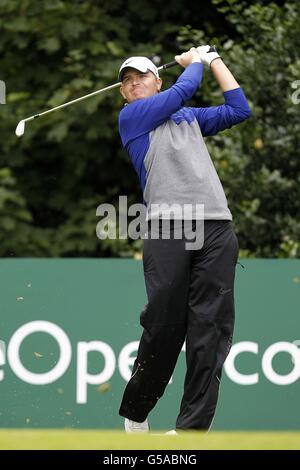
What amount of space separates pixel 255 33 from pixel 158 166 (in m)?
5.58

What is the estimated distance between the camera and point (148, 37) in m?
12.1

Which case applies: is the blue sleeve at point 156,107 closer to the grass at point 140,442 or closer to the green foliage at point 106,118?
the grass at point 140,442

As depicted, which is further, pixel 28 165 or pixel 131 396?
pixel 28 165

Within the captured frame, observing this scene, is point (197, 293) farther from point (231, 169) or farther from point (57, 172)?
point (57, 172)

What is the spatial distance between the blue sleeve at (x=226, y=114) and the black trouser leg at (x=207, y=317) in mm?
491

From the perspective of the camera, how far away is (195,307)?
532 cm

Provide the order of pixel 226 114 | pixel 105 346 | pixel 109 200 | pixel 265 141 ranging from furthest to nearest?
pixel 109 200, pixel 265 141, pixel 105 346, pixel 226 114

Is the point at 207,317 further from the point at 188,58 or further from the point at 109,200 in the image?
the point at 109,200

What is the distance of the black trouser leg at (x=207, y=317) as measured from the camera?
17.4 ft

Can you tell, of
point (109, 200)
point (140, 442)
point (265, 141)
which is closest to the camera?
point (140, 442)

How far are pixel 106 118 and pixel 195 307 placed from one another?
6366mm

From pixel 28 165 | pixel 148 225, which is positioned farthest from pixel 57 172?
pixel 148 225

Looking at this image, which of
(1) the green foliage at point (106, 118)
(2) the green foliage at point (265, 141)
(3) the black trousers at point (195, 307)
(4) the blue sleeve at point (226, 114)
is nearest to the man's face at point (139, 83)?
(4) the blue sleeve at point (226, 114)

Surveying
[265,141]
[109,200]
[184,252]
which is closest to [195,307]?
[184,252]
